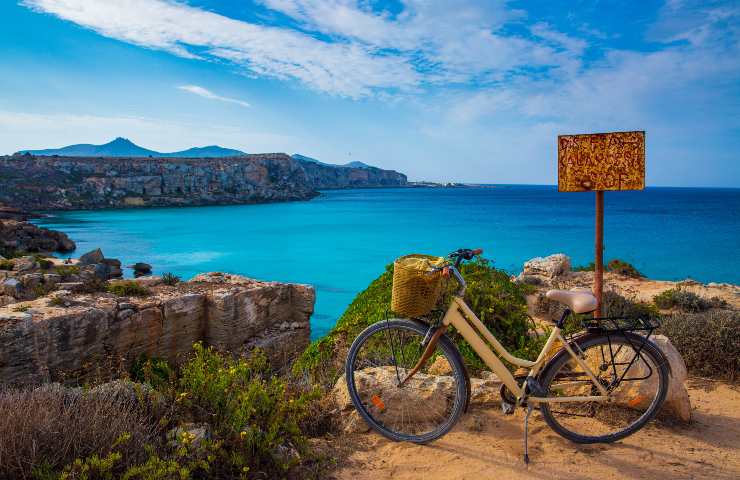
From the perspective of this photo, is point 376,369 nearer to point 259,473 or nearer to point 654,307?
point 259,473

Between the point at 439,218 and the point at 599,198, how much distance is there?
196 ft

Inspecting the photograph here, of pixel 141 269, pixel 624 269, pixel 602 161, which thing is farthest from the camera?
pixel 141 269

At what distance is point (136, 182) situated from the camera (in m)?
70.3

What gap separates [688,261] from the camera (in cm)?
2873

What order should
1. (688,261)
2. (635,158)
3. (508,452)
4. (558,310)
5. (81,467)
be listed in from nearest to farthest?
(81,467) → (508,452) → (635,158) → (558,310) → (688,261)

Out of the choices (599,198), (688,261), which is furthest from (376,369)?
(688,261)

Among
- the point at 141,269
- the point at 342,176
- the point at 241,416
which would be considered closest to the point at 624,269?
the point at 241,416

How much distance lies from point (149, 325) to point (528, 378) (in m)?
7.20

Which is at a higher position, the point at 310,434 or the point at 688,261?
the point at 310,434

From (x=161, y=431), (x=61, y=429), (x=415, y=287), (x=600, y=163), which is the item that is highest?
(x=600, y=163)

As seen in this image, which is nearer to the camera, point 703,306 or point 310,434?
point 310,434

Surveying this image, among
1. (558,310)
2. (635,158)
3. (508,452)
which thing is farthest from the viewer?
(558,310)

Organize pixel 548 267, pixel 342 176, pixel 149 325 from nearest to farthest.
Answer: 1. pixel 149 325
2. pixel 548 267
3. pixel 342 176

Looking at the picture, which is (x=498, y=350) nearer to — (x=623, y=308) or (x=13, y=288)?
(x=623, y=308)
